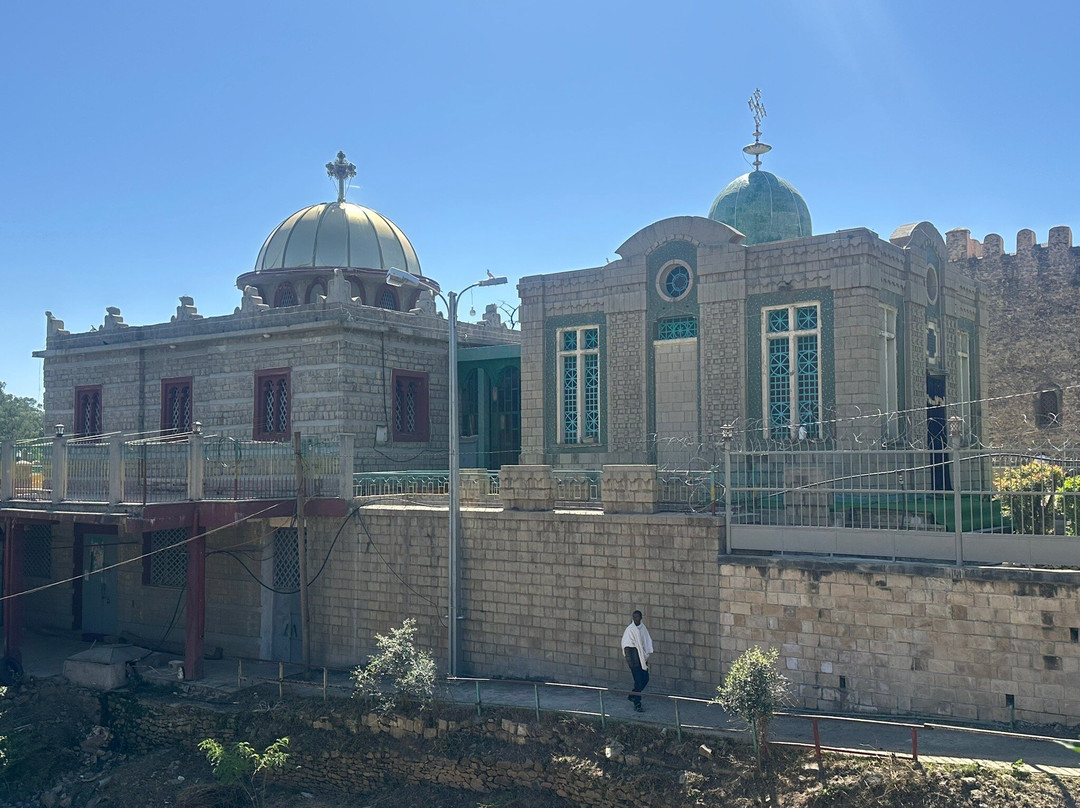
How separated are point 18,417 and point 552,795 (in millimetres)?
66260

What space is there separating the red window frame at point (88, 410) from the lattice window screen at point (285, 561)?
10877 millimetres

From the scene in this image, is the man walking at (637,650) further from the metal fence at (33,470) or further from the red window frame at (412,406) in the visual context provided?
the metal fence at (33,470)

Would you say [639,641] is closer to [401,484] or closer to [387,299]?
[401,484]

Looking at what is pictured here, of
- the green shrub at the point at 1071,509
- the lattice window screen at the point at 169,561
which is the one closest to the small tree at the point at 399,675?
the lattice window screen at the point at 169,561

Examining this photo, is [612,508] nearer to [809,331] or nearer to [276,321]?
[809,331]

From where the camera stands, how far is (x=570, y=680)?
15.1 m

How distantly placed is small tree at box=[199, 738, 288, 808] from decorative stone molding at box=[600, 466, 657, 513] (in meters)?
6.38

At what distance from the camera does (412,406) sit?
24062mm

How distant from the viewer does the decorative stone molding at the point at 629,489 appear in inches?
582

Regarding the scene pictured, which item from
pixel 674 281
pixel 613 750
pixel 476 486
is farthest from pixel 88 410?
pixel 613 750

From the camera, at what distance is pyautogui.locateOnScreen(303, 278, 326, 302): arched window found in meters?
26.5

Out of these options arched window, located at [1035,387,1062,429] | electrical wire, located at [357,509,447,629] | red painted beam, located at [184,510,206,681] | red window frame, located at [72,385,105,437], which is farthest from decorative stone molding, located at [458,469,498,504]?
arched window, located at [1035,387,1062,429]

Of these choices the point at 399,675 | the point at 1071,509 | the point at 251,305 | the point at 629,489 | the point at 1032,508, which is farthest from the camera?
the point at 251,305

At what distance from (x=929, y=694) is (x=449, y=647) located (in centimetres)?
762
